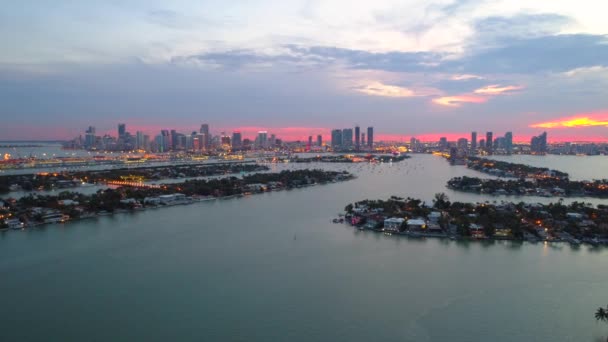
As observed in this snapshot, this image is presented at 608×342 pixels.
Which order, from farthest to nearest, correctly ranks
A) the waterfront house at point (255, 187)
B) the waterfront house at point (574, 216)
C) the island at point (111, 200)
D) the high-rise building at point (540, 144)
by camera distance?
the high-rise building at point (540, 144) → the waterfront house at point (255, 187) → the island at point (111, 200) → the waterfront house at point (574, 216)

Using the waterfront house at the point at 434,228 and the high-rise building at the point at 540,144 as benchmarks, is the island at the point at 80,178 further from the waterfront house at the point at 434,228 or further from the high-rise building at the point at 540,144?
the high-rise building at the point at 540,144

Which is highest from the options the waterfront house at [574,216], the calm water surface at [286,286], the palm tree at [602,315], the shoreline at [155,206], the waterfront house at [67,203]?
the waterfront house at [67,203]

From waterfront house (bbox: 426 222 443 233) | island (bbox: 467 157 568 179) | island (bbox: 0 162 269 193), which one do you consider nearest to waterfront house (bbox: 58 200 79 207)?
island (bbox: 0 162 269 193)

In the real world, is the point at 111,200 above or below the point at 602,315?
above

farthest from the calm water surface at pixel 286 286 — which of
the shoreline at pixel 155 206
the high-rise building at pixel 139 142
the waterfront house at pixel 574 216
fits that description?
the high-rise building at pixel 139 142

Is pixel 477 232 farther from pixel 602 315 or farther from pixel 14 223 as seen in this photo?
pixel 14 223

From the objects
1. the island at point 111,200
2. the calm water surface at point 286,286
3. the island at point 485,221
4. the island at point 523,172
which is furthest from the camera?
the island at point 523,172

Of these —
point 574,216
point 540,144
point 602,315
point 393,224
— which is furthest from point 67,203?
point 540,144
